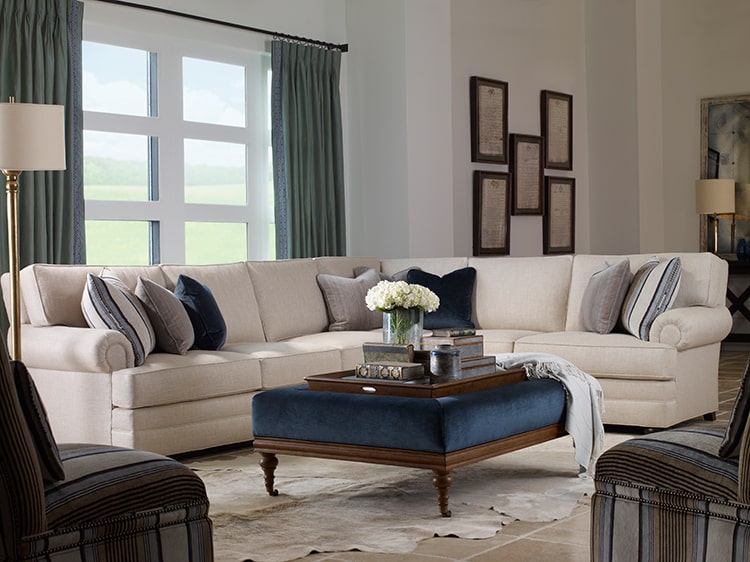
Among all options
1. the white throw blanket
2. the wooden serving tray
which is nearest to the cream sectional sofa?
the wooden serving tray

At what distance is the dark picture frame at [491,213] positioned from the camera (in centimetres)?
808

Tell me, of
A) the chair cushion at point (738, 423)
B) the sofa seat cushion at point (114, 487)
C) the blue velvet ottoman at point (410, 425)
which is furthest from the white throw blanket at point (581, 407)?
the sofa seat cushion at point (114, 487)

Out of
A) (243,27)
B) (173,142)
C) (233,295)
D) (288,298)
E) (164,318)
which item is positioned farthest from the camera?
(243,27)

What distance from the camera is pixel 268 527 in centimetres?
354

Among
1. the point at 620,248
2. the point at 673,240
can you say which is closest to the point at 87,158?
the point at 620,248

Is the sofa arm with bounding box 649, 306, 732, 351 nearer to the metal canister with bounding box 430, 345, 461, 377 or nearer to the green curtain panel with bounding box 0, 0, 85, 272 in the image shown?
→ the metal canister with bounding box 430, 345, 461, 377

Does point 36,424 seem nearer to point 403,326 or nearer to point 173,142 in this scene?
point 403,326

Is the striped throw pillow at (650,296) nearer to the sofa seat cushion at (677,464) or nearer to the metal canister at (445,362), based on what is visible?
the metal canister at (445,362)

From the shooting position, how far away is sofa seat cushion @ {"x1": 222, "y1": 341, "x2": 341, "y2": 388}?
514 cm

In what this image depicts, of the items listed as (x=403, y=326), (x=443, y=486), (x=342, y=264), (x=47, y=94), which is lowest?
(x=443, y=486)

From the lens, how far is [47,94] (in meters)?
5.62

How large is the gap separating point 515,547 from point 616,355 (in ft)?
7.24

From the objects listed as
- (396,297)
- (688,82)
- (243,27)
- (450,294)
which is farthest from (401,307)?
(688,82)

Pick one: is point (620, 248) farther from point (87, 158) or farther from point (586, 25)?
point (87, 158)
